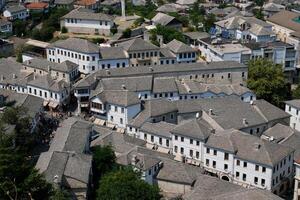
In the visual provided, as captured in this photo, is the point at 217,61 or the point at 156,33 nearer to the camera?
the point at 217,61

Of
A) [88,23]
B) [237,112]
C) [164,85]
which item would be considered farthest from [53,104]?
[88,23]

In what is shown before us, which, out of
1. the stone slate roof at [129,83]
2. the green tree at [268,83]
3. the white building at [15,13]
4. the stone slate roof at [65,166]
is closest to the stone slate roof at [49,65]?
the stone slate roof at [129,83]

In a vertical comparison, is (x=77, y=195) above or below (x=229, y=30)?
below

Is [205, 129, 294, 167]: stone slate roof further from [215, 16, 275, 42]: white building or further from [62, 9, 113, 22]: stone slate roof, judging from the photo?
[62, 9, 113, 22]: stone slate roof

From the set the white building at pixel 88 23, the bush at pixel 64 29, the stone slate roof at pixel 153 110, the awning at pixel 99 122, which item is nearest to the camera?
the stone slate roof at pixel 153 110

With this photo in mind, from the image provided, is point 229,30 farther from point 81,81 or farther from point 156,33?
point 81,81

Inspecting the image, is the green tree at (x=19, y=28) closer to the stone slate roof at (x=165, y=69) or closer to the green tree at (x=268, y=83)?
the stone slate roof at (x=165, y=69)

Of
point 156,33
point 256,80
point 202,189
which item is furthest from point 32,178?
point 156,33

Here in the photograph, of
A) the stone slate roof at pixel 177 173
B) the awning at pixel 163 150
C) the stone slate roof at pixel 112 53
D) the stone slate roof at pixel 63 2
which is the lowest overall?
the awning at pixel 163 150
